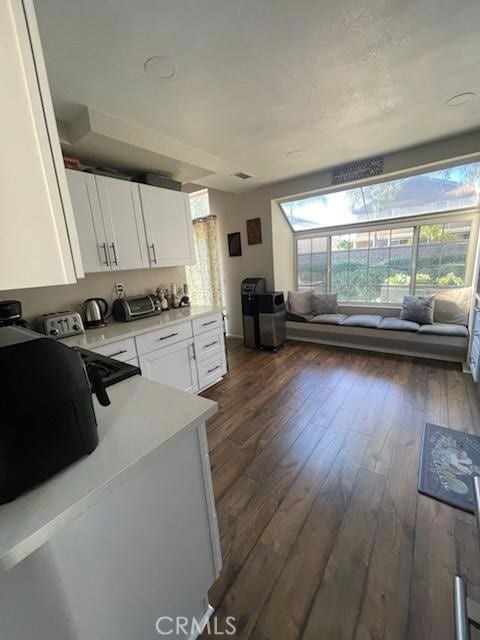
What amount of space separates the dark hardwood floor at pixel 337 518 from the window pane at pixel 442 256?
1391 mm

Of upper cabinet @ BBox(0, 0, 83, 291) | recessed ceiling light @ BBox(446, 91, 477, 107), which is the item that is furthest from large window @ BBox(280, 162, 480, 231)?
upper cabinet @ BBox(0, 0, 83, 291)

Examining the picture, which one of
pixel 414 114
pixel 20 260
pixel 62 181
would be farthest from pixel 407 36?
pixel 20 260

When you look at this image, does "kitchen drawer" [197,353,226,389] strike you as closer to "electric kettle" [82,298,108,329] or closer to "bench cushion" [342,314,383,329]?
"electric kettle" [82,298,108,329]

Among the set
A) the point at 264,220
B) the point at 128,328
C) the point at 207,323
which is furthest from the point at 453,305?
the point at 128,328

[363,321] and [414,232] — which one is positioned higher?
[414,232]

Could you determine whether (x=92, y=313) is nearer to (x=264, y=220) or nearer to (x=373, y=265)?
(x=264, y=220)

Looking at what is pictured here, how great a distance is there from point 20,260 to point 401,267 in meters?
4.22

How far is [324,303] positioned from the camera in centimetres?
419

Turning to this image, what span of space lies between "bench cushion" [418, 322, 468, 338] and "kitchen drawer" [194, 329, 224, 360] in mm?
2388

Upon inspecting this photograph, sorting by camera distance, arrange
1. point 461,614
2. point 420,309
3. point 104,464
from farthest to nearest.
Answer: point 420,309 → point 461,614 → point 104,464

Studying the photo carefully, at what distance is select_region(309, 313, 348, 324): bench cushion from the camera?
3.84 metres

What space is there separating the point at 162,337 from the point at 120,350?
0.39 m

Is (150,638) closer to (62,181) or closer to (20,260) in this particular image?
(20,260)

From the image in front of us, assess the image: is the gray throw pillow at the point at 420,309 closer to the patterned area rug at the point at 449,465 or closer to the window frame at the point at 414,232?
the window frame at the point at 414,232
